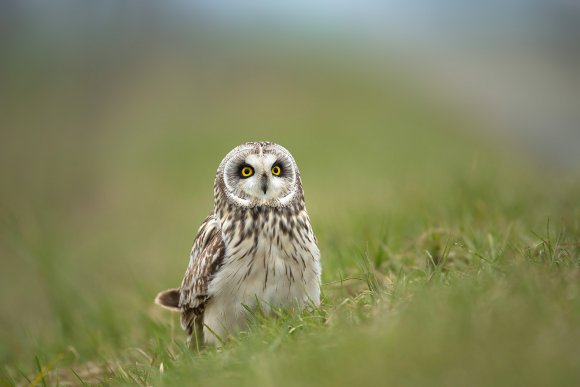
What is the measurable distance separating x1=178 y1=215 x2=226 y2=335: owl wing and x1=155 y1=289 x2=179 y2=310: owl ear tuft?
179 mm

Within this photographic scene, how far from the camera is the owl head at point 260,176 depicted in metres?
4.05

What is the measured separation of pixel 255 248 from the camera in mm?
3996

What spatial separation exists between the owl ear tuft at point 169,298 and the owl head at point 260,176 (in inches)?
37.3

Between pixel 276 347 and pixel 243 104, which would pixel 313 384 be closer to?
pixel 276 347

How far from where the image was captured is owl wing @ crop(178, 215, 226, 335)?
4145 millimetres

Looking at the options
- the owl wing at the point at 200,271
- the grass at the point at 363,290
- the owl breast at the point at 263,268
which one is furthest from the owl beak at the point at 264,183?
the grass at the point at 363,290

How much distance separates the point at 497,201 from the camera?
17.6 ft

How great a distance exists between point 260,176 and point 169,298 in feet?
4.17

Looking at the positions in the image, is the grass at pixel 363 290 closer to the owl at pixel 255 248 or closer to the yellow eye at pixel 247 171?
the owl at pixel 255 248

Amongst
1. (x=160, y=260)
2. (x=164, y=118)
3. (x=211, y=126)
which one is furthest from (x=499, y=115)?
(x=160, y=260)

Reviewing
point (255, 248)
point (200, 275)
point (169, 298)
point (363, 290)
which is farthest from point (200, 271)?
point (363, 290)

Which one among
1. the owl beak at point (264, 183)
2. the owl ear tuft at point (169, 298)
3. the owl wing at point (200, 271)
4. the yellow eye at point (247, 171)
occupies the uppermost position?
the yellow eye at point (247, 171)

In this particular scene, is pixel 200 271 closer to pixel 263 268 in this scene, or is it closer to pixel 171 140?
pixel 263 268

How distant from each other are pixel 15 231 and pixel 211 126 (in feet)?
51.6
